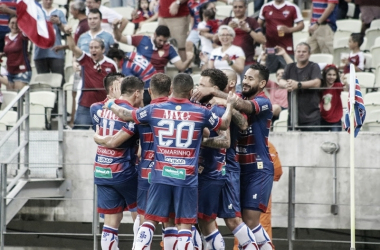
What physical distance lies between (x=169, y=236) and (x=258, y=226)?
3.90ft

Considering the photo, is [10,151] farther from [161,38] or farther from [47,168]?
[161,38]

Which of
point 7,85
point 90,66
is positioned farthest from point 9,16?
point 90,66

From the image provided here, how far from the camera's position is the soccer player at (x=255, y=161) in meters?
10.7

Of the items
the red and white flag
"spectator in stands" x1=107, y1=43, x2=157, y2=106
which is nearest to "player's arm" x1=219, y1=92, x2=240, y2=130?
"spectator in stands" x1=107, y1=43, x2=157, y2=106

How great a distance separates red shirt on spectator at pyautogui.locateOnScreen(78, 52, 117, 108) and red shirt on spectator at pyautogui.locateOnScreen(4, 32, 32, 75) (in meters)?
1.98

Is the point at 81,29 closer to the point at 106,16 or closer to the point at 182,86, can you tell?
the point at 106,16

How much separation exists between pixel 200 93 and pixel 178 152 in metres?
0.88

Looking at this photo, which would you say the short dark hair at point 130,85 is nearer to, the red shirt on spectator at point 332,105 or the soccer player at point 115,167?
the soccer player at point 115,167

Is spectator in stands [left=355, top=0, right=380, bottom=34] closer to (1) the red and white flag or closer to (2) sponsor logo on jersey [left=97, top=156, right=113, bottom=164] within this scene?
(1) the red and white flag

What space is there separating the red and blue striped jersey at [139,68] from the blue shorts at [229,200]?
4.57 m

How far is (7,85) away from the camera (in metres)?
16.4

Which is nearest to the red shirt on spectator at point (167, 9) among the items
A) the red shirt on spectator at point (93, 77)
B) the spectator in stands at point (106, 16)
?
the spectator in stands at point (106, 16)

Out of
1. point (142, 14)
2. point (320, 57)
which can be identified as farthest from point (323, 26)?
point (142, 14)

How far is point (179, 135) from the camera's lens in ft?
32.2
